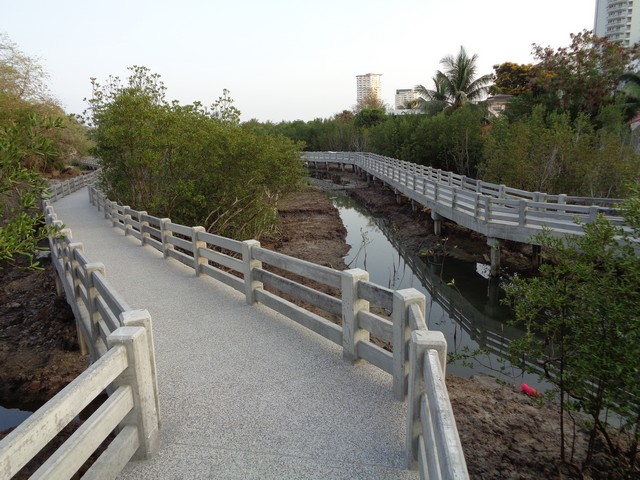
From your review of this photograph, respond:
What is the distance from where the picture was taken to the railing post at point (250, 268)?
674 centimetres

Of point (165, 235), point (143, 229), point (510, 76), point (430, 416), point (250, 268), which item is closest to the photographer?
point (430, 416)

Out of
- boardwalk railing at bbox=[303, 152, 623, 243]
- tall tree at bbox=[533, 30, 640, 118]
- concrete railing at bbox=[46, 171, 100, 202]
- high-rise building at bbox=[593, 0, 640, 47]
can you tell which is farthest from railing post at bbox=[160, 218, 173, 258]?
high-rise building at bbox=[593, 0, 640, 47]

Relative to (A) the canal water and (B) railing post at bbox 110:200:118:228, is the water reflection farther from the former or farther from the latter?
(B) railing post at bbox 110:200:118:228

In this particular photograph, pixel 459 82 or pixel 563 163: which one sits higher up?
pixel 459 82

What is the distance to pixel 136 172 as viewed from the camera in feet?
54.0

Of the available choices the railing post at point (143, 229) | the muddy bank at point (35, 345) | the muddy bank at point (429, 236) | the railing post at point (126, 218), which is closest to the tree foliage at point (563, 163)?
the muddy bank at point (429, 236)

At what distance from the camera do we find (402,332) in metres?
3.96

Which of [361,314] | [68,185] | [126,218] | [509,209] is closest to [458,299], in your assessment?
[509,209]

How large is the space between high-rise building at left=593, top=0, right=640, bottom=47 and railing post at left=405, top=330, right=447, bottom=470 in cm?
13556

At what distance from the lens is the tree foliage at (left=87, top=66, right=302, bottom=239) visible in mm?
14867

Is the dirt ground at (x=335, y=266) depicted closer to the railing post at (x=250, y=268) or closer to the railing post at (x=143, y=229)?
the railing post at (x=143, y=229)

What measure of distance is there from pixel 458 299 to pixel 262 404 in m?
10.6

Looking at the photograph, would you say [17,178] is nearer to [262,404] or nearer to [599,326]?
[262,404]

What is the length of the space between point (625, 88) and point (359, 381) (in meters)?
35.0
